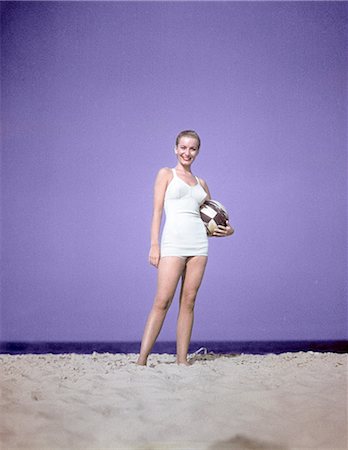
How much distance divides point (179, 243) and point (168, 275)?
Answer: 256mm

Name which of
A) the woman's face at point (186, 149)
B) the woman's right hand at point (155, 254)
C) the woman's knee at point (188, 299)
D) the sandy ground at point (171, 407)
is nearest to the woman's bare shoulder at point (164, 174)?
the woman's face at point (186, 149)

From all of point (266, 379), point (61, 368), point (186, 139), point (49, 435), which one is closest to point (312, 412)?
point (266, 379)

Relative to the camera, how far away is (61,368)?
3.53m

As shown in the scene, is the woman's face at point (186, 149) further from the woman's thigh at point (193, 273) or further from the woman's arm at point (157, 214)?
the woman's thigh at point (193, 273)

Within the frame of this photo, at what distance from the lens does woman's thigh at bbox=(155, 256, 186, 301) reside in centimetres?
364

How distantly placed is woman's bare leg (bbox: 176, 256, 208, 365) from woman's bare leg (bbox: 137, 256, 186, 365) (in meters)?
0.12

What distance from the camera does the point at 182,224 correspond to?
3688 mm

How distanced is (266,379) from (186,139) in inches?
72.7

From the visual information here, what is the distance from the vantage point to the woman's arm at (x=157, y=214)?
12.1 ft

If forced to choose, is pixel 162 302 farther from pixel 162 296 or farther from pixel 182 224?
pixel 182 224

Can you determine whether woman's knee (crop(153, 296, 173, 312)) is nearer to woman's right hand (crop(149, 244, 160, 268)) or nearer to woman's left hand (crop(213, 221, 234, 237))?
woman's right hand (crop(149, 244, 160, 268))

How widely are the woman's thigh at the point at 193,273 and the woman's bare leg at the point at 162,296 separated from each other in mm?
107

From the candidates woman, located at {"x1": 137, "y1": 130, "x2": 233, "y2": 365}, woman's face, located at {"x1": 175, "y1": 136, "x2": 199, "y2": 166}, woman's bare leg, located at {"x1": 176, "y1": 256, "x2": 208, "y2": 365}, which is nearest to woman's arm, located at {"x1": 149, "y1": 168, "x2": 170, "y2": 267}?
woman, located at {"x1": 137, "y1": 130, "x2": 233, "y2": 365}

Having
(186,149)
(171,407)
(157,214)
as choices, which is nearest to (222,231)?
(157,214)
